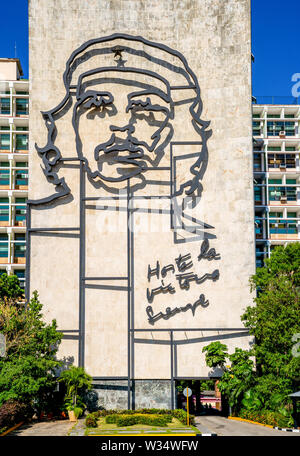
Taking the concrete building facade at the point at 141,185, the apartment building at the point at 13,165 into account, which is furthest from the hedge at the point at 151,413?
the apartment building at the point at 13,165

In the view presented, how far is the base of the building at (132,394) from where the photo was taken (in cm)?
3712

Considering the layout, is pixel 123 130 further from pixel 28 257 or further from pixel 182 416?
pixel 182 416

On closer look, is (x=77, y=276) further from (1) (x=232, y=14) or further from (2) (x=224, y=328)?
(1) (x=232, y=14)

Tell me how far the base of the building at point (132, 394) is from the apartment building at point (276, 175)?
30786 millimetres

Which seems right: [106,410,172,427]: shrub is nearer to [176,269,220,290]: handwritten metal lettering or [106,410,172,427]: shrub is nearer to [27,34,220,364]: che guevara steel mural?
[27,34,220,364]: che guevara steel mural

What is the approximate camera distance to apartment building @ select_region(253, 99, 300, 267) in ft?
221

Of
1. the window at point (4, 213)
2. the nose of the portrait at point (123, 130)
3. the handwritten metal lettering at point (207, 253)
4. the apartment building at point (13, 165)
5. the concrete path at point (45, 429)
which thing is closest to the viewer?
the concrete path at point (45, 429)

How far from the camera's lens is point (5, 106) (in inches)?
2699

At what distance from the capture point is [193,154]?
1592 inches

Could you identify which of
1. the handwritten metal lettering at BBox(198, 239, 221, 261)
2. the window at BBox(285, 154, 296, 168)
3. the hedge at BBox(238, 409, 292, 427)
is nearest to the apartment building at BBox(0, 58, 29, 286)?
the handwritten metal lettering at BBox(198, 239, 221, 261)

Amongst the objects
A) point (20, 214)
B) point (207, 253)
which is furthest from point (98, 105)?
point (20, 214)

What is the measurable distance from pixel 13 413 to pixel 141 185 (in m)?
17.1

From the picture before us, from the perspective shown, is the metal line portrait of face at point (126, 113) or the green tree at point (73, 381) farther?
the metal line portrait of face at point (126, 113)

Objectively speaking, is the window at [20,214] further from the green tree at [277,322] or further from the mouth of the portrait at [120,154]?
the green tree at [277,322]
